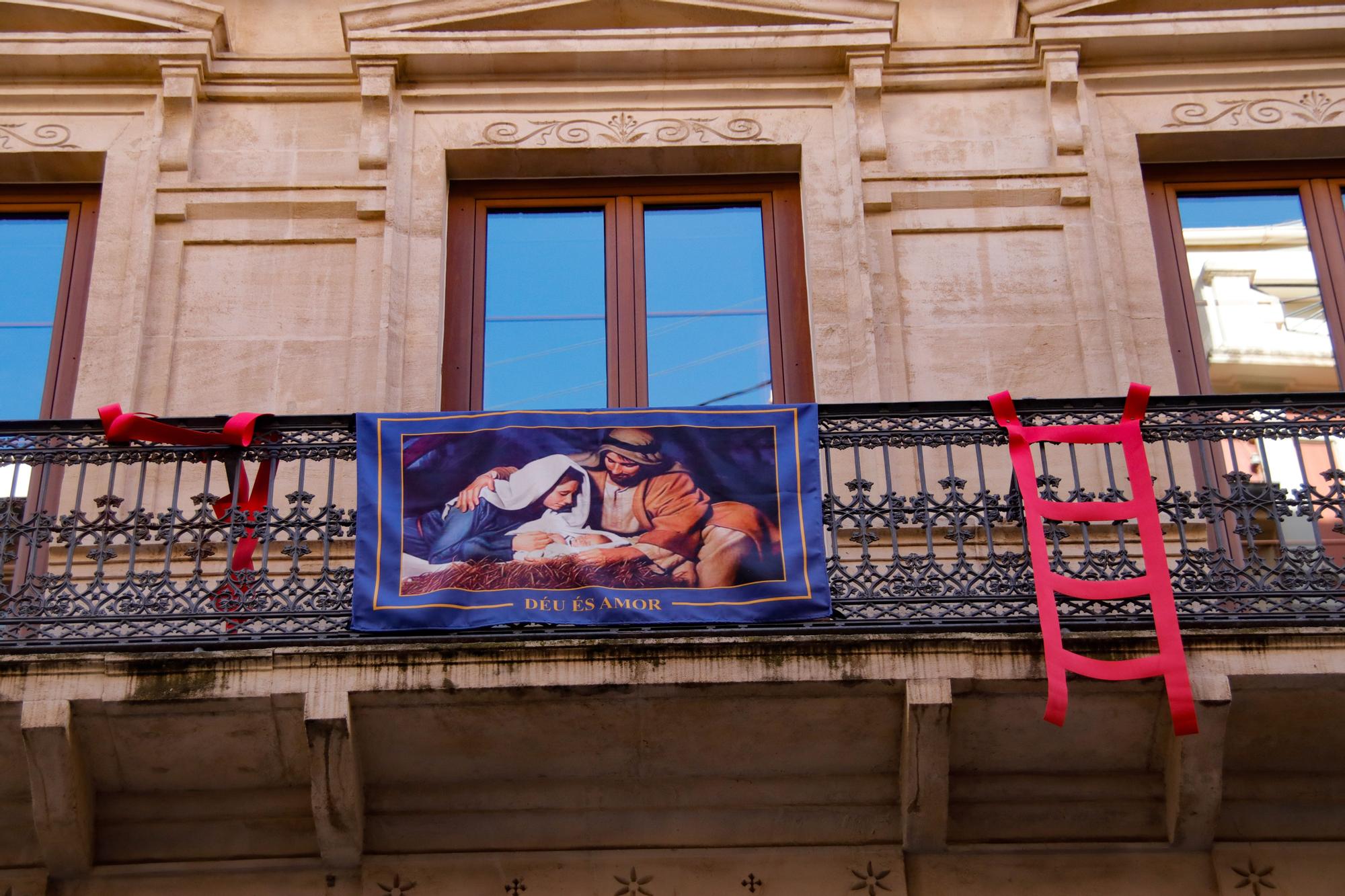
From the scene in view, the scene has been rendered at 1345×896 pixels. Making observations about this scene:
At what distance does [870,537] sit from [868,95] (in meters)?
3.71

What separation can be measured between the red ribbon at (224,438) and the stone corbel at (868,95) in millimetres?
4137

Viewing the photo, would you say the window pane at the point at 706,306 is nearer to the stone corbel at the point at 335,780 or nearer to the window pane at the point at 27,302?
A: the stone corbel at the point at 335,780

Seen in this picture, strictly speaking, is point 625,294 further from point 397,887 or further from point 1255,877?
point 1255,877

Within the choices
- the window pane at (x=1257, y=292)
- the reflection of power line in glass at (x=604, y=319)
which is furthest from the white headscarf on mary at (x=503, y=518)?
the window pane at (x=1257, y=292)

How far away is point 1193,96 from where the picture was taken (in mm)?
10953

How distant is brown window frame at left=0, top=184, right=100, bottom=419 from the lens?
1007 centimetres

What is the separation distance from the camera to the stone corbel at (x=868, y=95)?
1077 centimetres

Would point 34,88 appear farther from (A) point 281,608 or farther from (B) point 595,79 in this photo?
(A) point 281,608

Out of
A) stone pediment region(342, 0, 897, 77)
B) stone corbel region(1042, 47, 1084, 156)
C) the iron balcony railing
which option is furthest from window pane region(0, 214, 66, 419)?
stone corbel region(1042, 47, 1084, 156)

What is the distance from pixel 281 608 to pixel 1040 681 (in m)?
3.34

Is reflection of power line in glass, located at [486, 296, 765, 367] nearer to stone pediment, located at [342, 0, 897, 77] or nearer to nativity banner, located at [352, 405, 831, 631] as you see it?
stone pediment, located at [342, 0, 897, 77]

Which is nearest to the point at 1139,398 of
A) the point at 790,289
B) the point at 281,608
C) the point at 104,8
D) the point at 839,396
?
the point at 839,396

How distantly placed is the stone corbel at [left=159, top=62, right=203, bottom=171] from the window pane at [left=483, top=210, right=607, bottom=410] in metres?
1.83

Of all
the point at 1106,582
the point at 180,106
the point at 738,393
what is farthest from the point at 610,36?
the point at 1106,582
